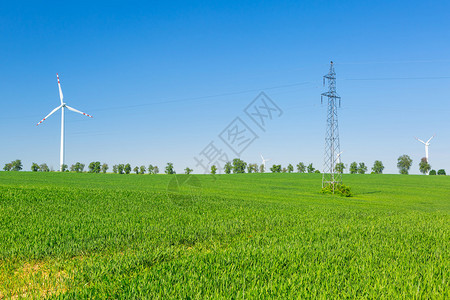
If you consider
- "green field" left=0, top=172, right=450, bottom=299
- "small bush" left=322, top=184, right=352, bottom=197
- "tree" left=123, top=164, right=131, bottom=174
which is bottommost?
"small bush" left=322, top=184, right=352, bottom=197

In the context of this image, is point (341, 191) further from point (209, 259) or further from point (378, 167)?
point (378, 167)

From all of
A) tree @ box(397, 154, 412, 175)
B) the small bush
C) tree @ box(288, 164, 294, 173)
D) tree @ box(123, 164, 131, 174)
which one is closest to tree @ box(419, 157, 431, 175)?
tree @ box(397, 154, 412, 175)

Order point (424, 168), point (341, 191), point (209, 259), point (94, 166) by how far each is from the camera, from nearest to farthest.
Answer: point (209, 259) < point (341, 191) < point (94, 166) < point (424, 168)

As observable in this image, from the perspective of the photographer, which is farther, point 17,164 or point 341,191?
point 17,164

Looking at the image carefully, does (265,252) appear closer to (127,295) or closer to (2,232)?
(127,295)

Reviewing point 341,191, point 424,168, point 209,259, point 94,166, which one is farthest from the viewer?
point 424,168

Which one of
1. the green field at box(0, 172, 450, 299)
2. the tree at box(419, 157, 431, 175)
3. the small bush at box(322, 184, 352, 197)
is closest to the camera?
the green field at box(0, 172, 450, 299)

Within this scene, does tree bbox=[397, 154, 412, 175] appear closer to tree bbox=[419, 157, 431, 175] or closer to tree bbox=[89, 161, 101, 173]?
tree bbox=[419, 157, 431, 175]

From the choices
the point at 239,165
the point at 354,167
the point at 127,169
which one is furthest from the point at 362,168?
the point at 127,169

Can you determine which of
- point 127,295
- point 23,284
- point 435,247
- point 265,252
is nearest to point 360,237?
point 435,247

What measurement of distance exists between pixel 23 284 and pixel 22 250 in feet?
6.59

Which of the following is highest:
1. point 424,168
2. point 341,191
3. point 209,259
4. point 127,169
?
point 127,169

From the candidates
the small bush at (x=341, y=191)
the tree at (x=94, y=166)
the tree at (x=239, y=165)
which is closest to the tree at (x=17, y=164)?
the tree at (x=94, y=166)

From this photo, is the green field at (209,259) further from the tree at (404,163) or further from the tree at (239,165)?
the tree at (404,163)
